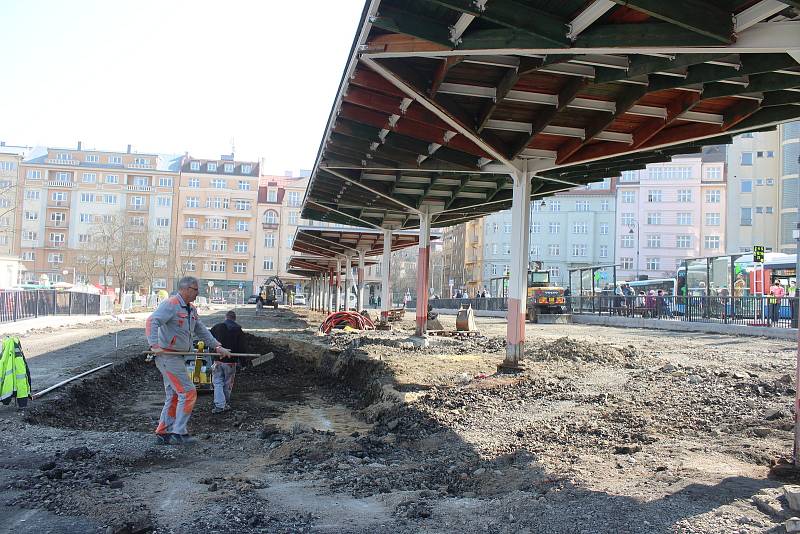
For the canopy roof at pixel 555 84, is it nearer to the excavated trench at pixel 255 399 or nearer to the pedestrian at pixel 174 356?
the pedestrian at pixel 174 356

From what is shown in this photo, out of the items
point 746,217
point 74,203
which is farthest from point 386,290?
point 74,203

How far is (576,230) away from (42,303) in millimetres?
70586

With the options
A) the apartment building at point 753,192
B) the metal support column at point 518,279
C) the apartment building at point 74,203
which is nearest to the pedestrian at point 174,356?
the metal support column at point 518,279

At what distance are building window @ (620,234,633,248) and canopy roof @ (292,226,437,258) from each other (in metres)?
50.1

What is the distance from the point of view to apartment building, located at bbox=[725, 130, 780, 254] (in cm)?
6450

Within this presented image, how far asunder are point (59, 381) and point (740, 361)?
46.5ft

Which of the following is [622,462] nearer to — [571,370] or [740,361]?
[571,370]

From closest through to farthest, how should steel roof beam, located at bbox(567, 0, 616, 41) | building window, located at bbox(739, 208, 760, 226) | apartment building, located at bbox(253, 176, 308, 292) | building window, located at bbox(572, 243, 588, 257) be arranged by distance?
1. steel roof beam, located at bbox(567, 0, 616, 41)
2. building window, located at bbox(739, 208, 760, 226)
3. building window, located at bbox(572, 243, 588, 257)
4. apartment building, located at bbox(253, 176, 308, 292)

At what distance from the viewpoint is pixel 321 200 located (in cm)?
2502

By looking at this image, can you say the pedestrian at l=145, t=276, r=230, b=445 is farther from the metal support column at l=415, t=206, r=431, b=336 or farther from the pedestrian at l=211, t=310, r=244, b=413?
the metal support column at l=415, t=206, r=431, b=336

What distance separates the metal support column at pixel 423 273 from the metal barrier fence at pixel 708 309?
1231 cm

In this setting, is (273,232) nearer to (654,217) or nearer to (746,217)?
(654,217)

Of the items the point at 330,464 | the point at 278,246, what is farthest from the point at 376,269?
the point at 330,464

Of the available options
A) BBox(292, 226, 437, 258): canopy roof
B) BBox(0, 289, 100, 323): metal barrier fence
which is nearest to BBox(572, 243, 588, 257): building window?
BBox(292, 226, 437, 258): canopy roof
